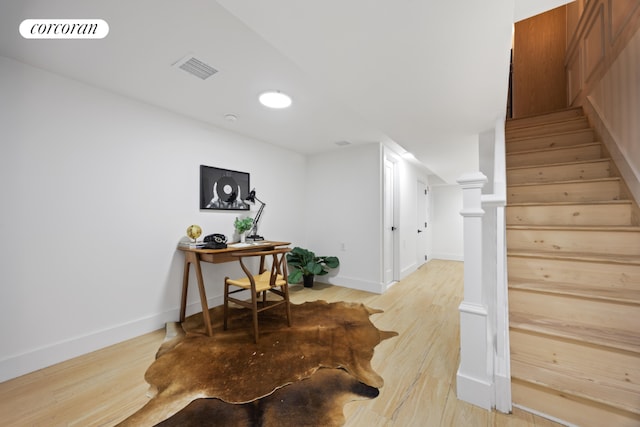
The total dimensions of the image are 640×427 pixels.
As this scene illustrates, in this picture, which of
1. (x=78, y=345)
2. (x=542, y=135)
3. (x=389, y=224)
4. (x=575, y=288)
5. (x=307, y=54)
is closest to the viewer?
(x=307, y=54)

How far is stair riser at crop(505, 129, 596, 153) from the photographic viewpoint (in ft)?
8.15

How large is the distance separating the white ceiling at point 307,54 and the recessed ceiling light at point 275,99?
7 centimetres

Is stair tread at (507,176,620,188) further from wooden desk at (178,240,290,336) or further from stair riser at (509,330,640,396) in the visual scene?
wooden desk at (178,240,290,336)

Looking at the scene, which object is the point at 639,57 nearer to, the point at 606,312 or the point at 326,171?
the point at 606,312

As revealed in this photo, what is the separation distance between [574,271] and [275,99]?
2.67 meters

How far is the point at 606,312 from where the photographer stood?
1430mm

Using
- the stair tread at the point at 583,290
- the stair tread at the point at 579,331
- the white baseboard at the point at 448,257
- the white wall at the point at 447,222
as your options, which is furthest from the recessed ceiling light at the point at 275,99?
the white baseboard at the point at 448,257

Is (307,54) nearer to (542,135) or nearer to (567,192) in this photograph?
(567,192)

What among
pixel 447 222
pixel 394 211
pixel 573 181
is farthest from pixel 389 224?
pixel 447 222

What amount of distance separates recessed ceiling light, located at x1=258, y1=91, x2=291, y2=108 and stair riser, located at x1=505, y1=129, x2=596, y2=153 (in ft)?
8.49

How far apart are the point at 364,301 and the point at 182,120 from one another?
311 centimetres

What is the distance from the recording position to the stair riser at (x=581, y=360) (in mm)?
1222

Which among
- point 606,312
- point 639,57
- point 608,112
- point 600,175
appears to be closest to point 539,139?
point 608,112

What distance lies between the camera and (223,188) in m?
3.11
